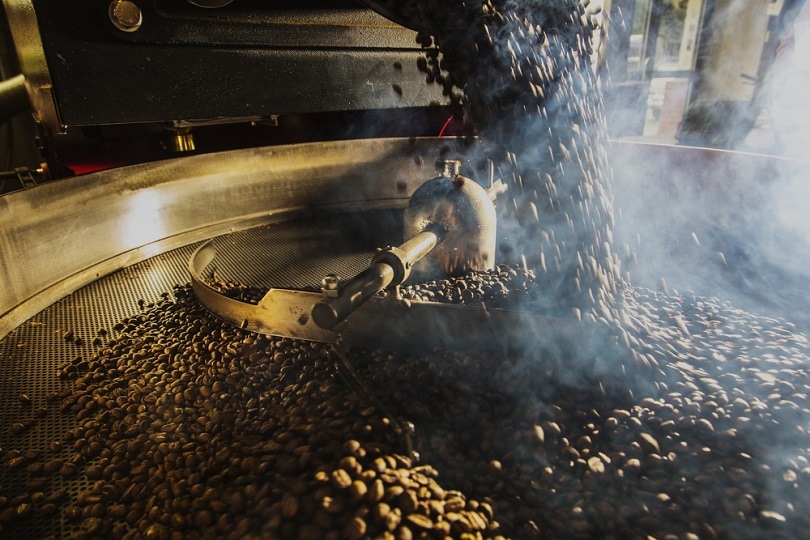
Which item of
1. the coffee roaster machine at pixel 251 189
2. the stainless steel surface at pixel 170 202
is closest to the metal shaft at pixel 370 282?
the coffee roaster machine at pixel 251 189

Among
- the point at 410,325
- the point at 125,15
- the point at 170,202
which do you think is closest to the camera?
the point at 410,325

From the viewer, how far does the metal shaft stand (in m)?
1.00

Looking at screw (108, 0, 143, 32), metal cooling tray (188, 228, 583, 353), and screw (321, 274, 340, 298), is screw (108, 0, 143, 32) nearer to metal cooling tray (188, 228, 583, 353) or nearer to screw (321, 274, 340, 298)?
metal cooling tray (188, 228, 583, 353)

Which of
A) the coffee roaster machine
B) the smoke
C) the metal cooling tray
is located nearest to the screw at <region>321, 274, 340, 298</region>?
the coffee roaster machine

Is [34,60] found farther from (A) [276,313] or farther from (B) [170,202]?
(A) [276,313]

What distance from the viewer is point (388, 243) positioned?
2.22m

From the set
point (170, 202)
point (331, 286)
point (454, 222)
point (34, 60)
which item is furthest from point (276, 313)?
point (34, 60)

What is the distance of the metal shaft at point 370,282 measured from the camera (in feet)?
3.26

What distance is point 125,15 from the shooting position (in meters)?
1.46

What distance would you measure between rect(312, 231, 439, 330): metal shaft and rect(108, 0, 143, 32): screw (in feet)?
3.41

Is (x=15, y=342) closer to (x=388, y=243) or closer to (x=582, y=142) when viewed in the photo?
(x=388, y=243)

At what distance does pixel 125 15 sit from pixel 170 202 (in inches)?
35.4

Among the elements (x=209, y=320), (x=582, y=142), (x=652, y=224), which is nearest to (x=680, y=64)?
(x=652, y=224)

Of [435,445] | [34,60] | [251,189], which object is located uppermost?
[34,60]
